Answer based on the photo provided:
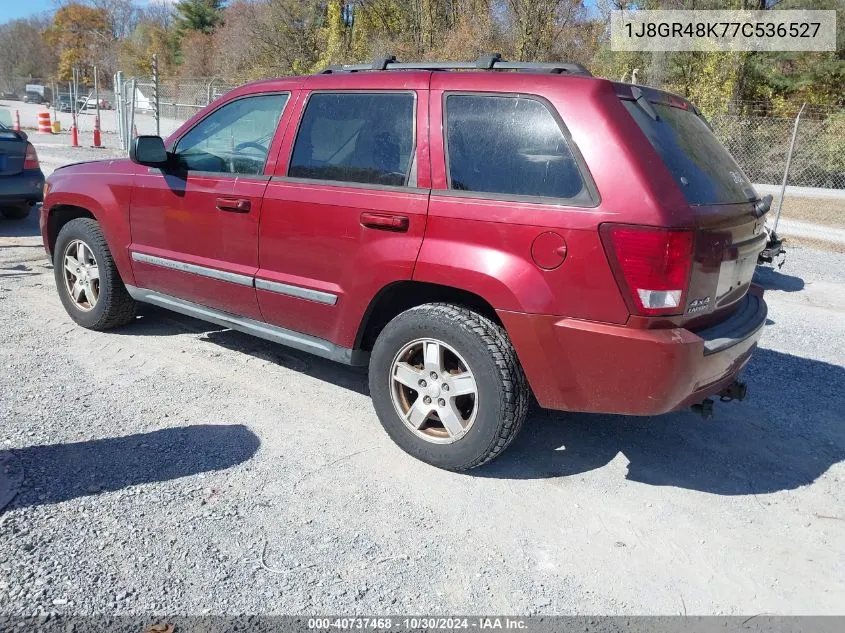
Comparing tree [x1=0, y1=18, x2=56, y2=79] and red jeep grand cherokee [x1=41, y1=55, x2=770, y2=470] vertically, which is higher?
tree [x1=0, y1=18, x2=56, y2=79]

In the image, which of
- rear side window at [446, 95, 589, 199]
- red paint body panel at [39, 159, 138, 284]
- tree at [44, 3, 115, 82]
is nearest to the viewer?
rear side window at [446, 95, 589, 199]

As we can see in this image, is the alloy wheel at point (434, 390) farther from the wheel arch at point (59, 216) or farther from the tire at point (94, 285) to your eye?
the wheel arch at point (59, 216)

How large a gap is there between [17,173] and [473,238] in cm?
747

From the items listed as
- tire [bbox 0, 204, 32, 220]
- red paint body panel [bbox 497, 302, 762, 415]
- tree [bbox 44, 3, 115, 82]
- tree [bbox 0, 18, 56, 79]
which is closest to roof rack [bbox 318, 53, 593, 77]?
red paint body panel [bbox 497, 302, 762, 415]

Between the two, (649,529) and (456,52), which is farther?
(456,52)

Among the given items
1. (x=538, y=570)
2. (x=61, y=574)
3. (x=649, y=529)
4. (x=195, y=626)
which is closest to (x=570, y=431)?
(x=649, y=529)

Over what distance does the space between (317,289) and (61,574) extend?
1811mm

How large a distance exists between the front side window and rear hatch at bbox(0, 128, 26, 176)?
5.11 meters

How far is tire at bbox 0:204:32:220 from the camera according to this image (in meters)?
9.28

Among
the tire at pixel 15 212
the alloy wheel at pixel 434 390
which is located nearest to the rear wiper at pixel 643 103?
the alloy wheel at pixel 434 390

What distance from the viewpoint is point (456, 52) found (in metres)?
23.4

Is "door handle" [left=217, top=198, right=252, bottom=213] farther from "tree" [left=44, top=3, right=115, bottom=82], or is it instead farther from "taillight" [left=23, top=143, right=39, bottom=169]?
"tree" [left=44, top=3, right=115, bottom=82]

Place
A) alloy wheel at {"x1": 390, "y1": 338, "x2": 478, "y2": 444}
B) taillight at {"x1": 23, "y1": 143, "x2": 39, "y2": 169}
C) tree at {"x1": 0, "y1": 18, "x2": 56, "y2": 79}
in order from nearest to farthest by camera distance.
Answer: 1. alloy wheel at {"x1": 390, "y1": 338, "x2": 478, "y2": 444}
2. taillight at {"x1": 23, "y1": 143, "x2": 39, "y2": 169}
3. tree at {"x1": 0, "y1": 18, "x2": 56, "y2": 79}

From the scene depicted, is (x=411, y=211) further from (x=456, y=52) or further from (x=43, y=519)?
(x=456, y=52)
